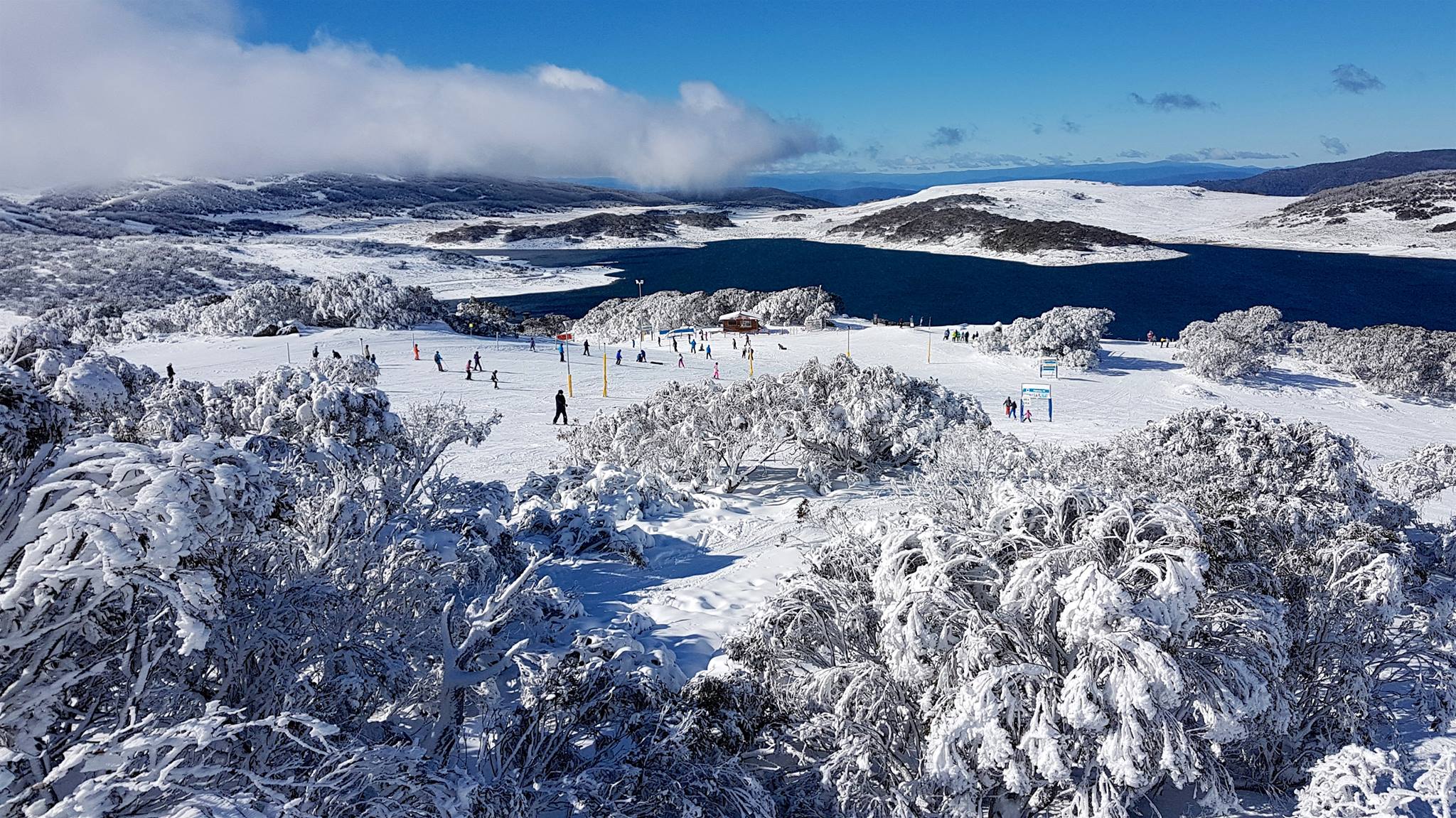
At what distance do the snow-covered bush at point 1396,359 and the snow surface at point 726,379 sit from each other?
35.0 inches

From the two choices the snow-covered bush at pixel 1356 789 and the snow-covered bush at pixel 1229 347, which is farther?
the snow-covered bush at pixel 1229 347

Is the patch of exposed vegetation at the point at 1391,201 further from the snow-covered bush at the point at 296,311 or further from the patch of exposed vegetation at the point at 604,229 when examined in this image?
the snow-covered bush at the point at 296,311

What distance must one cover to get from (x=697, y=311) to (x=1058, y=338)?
2997cm

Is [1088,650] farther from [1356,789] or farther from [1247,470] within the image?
[1247,470]

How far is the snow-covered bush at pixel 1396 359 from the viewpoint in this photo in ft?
115

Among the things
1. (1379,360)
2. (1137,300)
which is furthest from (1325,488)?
(1137,300)

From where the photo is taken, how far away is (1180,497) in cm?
967

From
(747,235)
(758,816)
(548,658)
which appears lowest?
(758,816)

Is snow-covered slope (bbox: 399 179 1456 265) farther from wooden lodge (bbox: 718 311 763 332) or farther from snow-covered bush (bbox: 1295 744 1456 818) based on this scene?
snow-covered bush (bbox: 1295 744 1456 818)

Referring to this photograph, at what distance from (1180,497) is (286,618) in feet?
33.8

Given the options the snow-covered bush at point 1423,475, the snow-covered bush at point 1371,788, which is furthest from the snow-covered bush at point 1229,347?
the snow-covered bush at point 1371,788

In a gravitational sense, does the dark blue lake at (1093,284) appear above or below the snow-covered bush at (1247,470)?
above

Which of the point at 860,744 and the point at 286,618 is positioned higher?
the point at 286,618

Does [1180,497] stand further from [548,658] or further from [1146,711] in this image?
[548,658]
